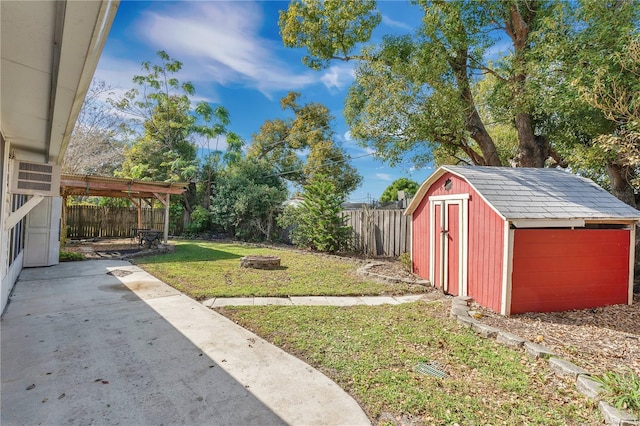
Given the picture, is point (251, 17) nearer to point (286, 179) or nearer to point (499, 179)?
point (499, 179)

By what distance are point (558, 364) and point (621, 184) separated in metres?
7.08

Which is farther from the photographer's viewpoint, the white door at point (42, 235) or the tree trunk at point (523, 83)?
the white door at point (42, 235)

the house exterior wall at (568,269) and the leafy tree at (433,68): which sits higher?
the leafy tree at (433,68)

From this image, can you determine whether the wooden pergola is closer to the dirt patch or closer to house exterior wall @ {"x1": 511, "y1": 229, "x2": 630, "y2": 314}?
the dirt patch

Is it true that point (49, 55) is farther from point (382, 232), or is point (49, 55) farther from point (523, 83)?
point (382, 232)

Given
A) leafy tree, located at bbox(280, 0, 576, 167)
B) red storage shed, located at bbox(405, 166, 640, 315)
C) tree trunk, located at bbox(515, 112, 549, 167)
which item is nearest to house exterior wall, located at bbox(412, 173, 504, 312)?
red storage shed, located at bbox(405, 166, 640, 315)

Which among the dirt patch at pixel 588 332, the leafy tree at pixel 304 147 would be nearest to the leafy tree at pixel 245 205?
the leafy tree at pixel 304 147

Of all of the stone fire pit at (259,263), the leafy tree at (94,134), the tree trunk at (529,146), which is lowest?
the stone fire pit at (259,263)

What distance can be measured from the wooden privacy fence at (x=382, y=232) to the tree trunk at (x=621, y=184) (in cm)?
510

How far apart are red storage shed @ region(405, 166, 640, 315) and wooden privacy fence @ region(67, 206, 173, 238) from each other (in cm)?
1643

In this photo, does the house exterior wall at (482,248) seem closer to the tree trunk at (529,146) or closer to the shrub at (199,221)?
the tree trunk at (529,146)

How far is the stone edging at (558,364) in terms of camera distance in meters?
2.33

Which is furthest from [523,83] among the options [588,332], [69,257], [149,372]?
[69,257]

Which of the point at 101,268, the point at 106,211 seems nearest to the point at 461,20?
the point at 101,268
